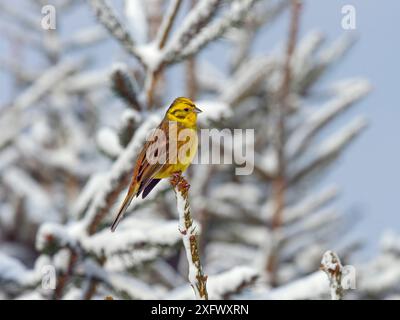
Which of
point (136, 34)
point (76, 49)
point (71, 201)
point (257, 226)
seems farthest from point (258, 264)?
point (76, 49)

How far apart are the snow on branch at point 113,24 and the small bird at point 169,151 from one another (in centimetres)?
87

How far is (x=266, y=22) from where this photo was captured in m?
7.35

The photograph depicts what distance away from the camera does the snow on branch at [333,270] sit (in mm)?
1490

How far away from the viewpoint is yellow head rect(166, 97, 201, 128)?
2070 mm

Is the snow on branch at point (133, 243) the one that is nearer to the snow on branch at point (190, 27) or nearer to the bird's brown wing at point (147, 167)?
the bird's brown wing at point (147, 167)

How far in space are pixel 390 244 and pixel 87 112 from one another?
4.37 meters

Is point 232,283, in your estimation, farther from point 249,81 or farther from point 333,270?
point 249,81

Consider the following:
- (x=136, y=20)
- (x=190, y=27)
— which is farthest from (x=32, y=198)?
(x=190, y=27)

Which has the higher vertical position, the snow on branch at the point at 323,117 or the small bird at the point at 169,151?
the snow on branch at the point at 323,117

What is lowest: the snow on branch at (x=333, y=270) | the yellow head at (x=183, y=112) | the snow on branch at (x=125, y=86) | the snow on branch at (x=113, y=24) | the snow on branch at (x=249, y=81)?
the snow on branch at (x=333, y=270)

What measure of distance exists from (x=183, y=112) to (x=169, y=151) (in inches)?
8.2

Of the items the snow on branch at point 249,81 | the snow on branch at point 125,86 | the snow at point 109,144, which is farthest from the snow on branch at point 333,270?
the snow on branch at point 249,81

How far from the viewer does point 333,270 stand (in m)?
1.49
